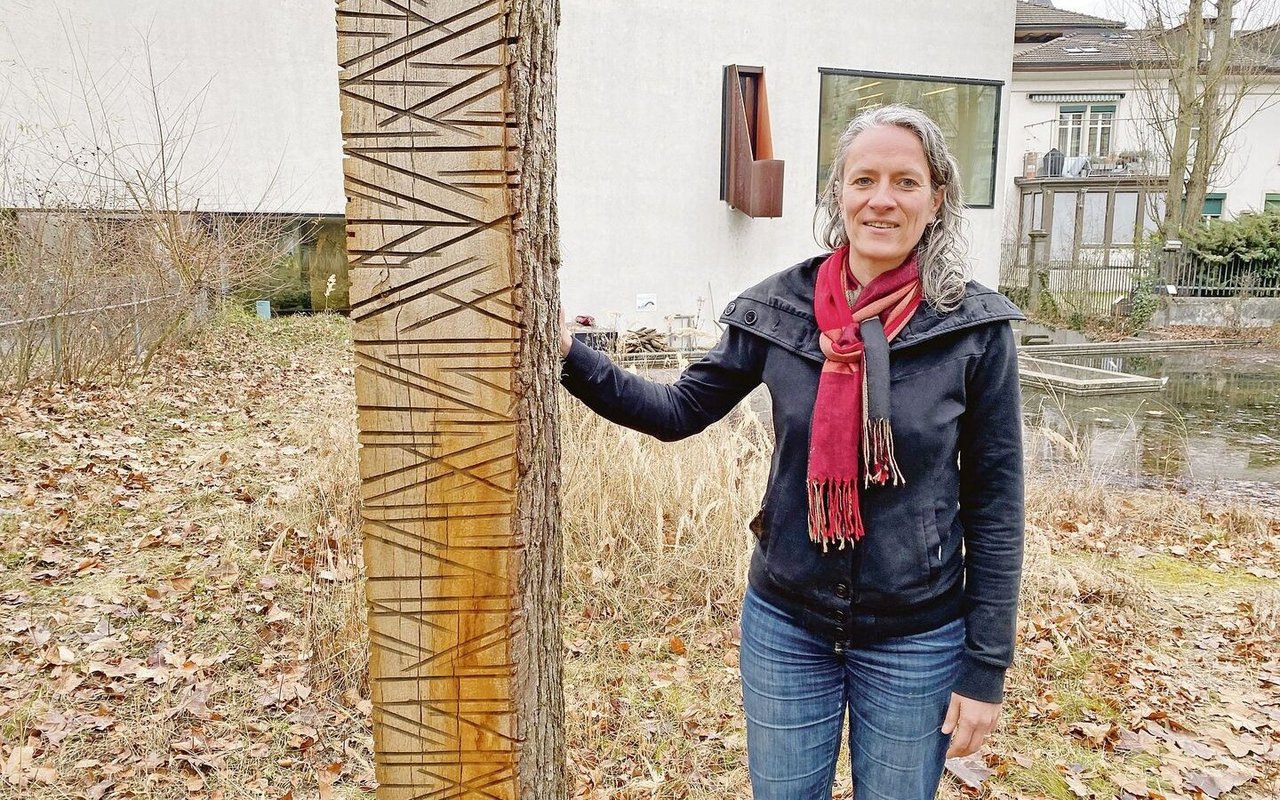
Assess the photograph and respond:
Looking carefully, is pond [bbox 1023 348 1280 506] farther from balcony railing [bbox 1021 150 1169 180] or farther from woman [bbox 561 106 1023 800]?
balcony railing [bbox 1021 150 1169 180]

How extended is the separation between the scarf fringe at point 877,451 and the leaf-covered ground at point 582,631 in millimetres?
1525

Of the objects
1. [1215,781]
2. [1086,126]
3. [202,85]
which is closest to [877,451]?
[1215,781]

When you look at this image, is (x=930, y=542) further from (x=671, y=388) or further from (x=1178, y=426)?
(x=1178, y=426)

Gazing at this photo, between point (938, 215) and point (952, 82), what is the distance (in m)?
13.5

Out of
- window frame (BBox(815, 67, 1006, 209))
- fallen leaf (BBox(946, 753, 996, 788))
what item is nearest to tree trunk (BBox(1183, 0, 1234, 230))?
window frame (BBox(815, 67, 1006, 209))

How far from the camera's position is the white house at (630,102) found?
10.9 meters

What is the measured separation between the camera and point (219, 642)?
11.3 feet

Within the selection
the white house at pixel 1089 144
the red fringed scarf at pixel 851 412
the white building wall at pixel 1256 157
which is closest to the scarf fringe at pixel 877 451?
the red fringed scarf at pixel 851 412

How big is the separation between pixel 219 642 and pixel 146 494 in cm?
197

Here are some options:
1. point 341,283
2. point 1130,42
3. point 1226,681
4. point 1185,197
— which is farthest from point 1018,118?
point 1226,681

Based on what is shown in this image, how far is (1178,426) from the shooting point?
9.19 meters

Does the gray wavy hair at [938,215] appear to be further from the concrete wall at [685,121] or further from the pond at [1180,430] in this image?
the concrete wall at [685,121]

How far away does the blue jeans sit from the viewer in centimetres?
176

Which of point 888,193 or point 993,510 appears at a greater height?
point 888,193
